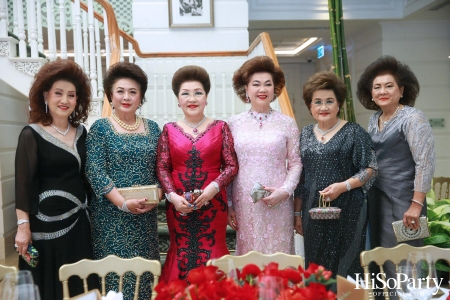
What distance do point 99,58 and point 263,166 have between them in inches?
95.2

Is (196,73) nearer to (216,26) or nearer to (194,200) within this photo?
(194,200)

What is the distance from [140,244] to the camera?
2.35 metres

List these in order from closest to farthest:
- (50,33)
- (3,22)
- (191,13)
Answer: (3,22) → (50,33) → (191,13)

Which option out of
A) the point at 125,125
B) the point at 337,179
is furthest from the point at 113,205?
the point at 337,179

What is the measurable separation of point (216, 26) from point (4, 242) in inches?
145

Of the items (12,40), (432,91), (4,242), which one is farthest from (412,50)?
(4,242)

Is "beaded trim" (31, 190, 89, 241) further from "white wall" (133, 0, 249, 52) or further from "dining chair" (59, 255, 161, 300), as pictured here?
"white wall" (133, 0, 249, 52)

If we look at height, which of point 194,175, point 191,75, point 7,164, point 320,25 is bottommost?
point 194,175

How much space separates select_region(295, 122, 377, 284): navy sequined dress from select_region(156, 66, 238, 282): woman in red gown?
0.46 meters

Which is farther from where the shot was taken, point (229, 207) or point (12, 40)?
point (12, 40)

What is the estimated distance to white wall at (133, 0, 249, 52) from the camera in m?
5.92

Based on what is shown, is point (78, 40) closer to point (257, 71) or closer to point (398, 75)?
point (257, 71)

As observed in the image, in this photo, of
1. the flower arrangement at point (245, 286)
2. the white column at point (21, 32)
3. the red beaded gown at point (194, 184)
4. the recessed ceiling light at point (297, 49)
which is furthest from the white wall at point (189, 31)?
the flower arrangement at point (245, 286)

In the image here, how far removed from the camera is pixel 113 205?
2.33m
